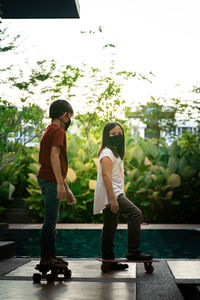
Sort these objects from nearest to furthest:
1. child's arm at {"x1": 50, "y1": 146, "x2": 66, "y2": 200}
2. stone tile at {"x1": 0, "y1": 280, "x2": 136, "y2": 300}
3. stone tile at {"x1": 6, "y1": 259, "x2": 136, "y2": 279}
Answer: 1. stone tile at {"x1": 0, "y1": 280, "x2": 136, "y2": 300}
2. child's arm at {"x1": 50, "y1": 146, "x2": 66, "y2": 200}
3. stone tile at {"x1": 6, "y1": 259, "x2": 136, "y2": 279}

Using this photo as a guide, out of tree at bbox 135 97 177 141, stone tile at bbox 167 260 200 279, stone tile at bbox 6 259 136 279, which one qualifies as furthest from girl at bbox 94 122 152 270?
tree at bbox 135 97 177 141

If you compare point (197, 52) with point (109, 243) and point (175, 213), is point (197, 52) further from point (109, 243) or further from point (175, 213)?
point (109, 243)

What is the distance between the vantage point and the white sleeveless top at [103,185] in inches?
151

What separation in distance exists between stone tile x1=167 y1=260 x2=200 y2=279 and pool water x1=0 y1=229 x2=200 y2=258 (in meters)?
1.72

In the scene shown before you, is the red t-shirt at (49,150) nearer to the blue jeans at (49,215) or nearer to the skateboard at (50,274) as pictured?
the blue jeans at (49,215)

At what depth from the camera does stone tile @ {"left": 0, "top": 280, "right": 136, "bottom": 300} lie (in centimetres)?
283

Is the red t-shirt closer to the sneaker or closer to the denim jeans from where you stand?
the denim jeans

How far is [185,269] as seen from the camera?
399 cm

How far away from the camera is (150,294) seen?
9.81ft

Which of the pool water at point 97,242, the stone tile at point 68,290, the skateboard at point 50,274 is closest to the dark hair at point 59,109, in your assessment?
the skateboard at point 50,274

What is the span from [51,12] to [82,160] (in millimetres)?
6990

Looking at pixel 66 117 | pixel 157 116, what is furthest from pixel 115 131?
pixel 157 116

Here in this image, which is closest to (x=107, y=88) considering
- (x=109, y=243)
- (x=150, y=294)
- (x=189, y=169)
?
(x=189, y=169)

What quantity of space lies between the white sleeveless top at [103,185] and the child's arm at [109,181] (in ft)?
0.19
